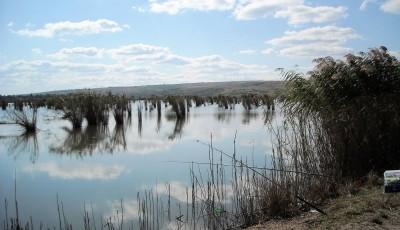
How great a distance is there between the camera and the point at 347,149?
663cm

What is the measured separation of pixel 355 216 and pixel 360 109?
2.68 m

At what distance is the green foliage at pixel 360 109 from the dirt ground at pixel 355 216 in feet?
4.61

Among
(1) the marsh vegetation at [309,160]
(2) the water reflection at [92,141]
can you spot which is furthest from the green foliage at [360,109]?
(2) the water reflection at [92,141]

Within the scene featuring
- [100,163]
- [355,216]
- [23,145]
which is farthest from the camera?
[23,145]

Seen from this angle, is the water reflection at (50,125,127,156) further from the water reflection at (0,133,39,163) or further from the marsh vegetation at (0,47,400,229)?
the marsh vegetation at (0,47,400,229)

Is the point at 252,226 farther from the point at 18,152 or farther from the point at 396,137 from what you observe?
the point at 18,152

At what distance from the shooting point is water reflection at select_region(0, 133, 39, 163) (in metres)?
10.9

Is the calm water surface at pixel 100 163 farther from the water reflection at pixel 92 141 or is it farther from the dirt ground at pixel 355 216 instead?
the dirt ground at pixel 355 216

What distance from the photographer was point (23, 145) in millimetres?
12484

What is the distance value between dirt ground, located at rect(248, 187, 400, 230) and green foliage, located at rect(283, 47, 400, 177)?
55.4 inches

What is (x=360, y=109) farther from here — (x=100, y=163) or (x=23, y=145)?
(x=23, y=145)

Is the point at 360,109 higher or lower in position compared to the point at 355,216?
higher

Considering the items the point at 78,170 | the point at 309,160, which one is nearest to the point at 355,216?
the point at 309,160

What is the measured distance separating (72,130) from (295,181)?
471 inches
